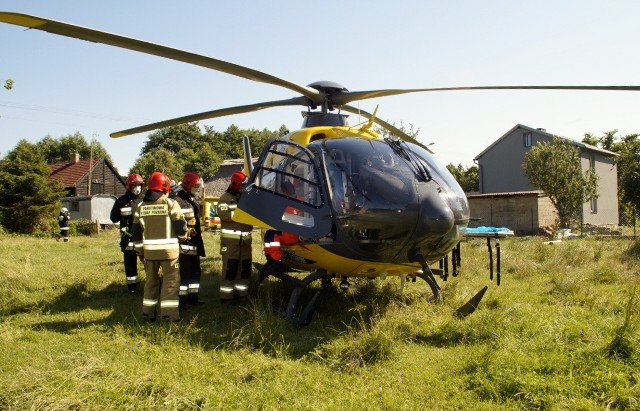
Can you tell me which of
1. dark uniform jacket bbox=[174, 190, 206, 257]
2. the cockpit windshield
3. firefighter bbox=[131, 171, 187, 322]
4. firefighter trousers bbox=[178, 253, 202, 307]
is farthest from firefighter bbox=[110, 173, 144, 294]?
the cockpit windshield

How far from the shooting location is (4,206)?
29.1 m

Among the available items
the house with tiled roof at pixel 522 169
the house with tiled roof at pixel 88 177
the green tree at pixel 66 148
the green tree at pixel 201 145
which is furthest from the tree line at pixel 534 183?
the green tree at pixel 66 148

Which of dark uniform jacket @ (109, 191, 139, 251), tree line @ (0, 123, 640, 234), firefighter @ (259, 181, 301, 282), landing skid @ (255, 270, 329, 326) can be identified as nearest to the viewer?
landing skid @ (255, 270, 329, 326)

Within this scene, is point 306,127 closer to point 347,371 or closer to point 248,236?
point 248,236

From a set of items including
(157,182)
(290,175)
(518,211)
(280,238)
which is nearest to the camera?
(290,175)

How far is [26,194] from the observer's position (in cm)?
2941

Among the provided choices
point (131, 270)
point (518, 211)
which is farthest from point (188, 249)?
point (518, 211)

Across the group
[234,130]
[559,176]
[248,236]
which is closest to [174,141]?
[234,130]

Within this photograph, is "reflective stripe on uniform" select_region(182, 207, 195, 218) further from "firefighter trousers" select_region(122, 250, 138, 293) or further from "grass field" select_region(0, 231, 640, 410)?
"firefighter trousers" select_region(122, 250, 138, 293)

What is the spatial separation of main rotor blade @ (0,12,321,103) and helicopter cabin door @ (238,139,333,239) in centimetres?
99

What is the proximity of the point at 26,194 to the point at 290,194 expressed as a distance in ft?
92.6

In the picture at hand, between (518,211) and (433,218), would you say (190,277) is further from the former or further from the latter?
(518,211)

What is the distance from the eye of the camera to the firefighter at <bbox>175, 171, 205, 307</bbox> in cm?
766

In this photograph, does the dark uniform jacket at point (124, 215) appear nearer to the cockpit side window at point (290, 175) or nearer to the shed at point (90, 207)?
the cockpit side window at point (290, 175)
